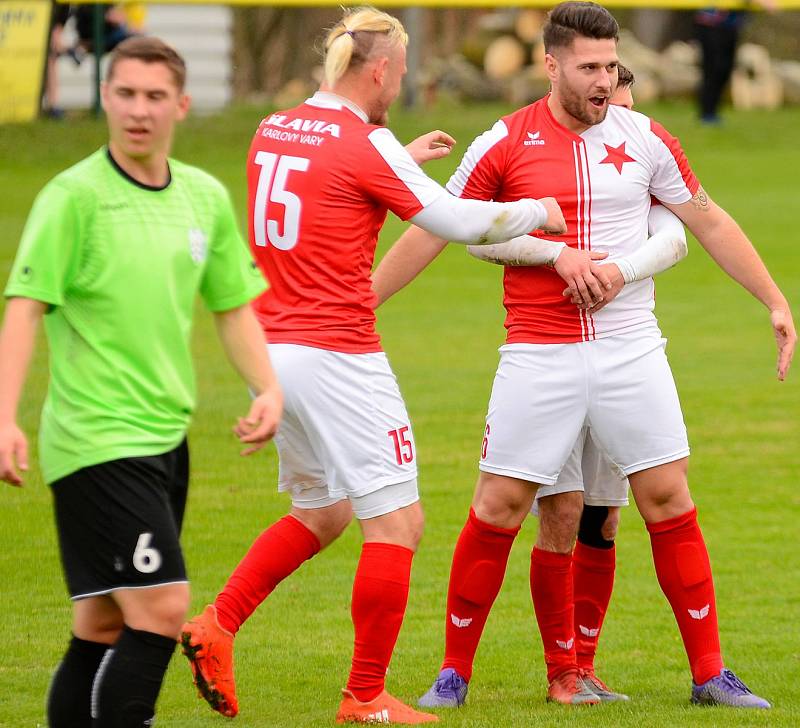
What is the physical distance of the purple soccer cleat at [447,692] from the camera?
5383mm

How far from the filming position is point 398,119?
2495 cm

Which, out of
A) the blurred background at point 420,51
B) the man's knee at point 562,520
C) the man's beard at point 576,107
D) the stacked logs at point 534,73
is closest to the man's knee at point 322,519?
the man's knee at point 562,520

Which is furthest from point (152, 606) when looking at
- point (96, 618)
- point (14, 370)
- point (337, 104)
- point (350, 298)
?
point (337, 104)

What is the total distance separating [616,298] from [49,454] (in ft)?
6.84

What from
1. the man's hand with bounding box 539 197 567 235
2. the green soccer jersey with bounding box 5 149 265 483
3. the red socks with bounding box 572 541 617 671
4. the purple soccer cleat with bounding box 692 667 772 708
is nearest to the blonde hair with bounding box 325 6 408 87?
the man's hand with bounding box 539 197 567 235

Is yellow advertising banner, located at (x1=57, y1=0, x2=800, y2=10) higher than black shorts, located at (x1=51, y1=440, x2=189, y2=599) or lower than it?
higher

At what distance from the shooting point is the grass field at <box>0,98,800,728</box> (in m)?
5.49

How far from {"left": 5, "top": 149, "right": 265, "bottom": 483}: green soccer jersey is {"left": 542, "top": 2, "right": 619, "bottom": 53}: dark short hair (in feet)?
5.67

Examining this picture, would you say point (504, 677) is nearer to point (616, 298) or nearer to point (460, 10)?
point (616, 298)

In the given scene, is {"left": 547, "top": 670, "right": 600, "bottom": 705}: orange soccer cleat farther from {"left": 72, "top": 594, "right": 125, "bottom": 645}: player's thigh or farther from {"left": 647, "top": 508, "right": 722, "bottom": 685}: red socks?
{"left": 72, "top": 594, "right": 125, "bottom": 645}: player's thigh

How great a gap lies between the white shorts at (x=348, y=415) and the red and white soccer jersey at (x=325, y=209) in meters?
0.06

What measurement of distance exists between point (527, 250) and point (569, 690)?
147 cm

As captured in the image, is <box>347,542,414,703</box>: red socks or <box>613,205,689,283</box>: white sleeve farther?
<box>613,205,689,283</box>: white sleeve

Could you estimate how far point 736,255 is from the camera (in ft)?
18.5
